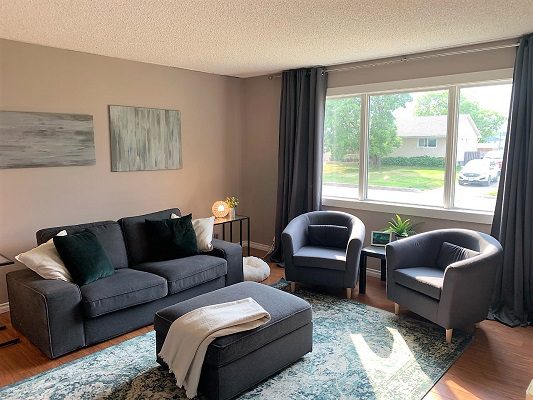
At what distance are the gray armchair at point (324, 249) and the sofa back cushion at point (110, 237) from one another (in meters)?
1.53

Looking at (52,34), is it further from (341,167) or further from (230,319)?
(341,167)

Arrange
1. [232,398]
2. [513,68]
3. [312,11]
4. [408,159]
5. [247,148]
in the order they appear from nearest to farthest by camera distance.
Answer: [232,398] → [312,11] → [513,68] → [408,159] → [247,148]

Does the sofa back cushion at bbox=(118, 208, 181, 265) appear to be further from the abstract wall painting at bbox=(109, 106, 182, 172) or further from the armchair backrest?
the armchair backrest

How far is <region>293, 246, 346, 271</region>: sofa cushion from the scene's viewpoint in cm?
405

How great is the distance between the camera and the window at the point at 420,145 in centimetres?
405

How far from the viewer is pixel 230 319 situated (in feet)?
8.43

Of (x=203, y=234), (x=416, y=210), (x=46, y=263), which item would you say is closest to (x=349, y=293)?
(x=416, y=210)

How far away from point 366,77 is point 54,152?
3.29 m

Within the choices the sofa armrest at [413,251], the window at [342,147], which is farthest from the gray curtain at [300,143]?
the sofa armrest at [413,251]

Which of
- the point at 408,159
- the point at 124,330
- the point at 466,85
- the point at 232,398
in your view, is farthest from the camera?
the point at 408,159

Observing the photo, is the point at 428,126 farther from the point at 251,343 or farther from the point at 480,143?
the point at 251,343

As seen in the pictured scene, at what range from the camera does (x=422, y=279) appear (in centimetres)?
342

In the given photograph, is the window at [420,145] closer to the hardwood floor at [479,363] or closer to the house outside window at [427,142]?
the house outside window at [427,142]

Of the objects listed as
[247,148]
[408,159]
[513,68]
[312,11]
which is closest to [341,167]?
[408,159]
